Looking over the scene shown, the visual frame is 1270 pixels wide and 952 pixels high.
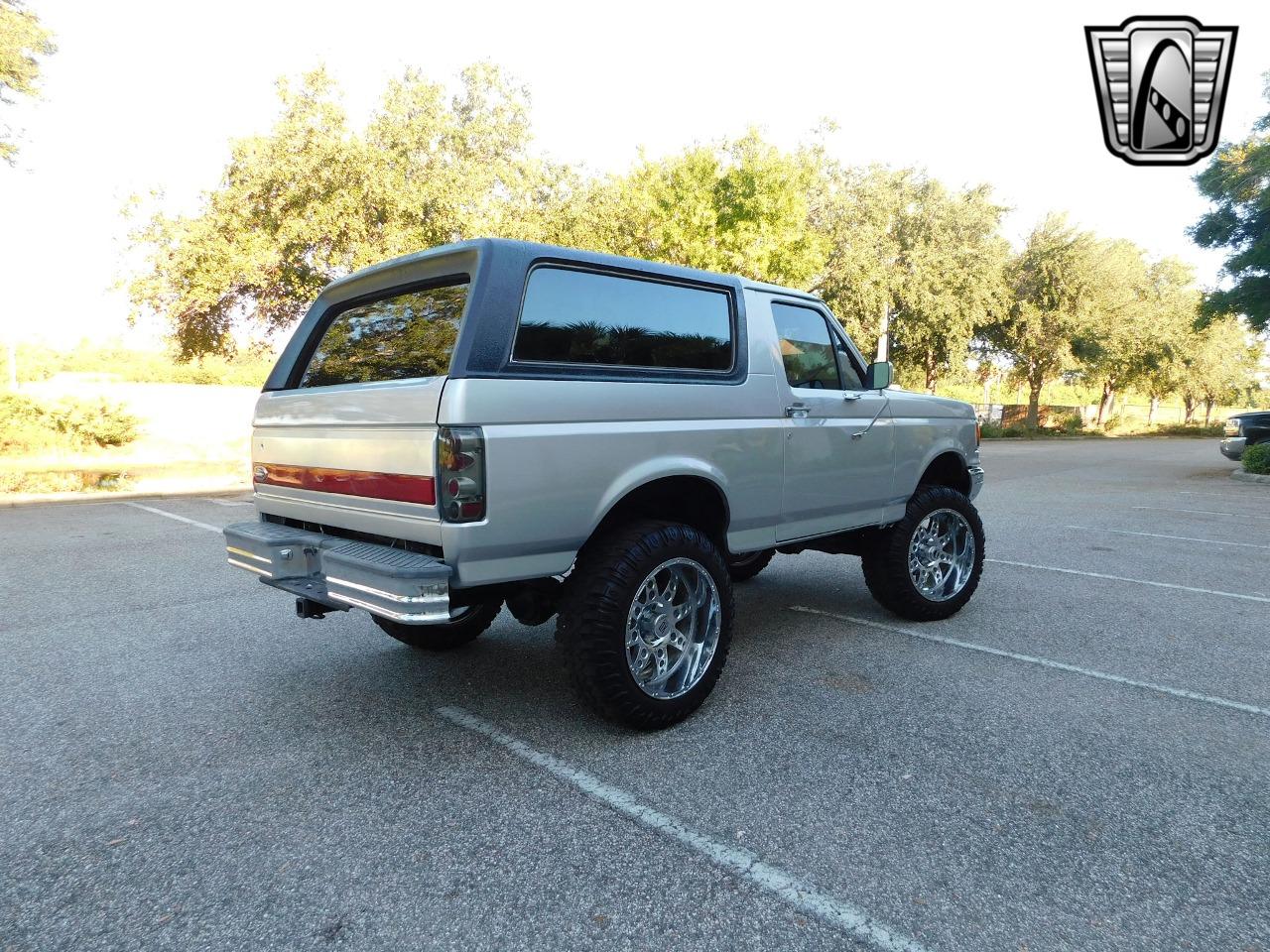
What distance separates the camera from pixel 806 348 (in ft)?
14.9

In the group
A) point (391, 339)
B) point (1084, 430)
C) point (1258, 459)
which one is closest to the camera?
point (391, 339)

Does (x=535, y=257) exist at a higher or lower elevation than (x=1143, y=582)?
higher

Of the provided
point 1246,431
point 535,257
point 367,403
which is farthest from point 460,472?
point 1246,431

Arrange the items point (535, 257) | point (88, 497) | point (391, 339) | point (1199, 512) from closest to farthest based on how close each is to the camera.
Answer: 1. point (535, 257)
2. point (391, 339)
3. point (1199, 512)
4. point (88, 497)

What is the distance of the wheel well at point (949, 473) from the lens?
5.46m

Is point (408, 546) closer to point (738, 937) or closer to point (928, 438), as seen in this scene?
point (738, 937)

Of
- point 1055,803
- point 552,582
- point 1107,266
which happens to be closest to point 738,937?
point 1055,803

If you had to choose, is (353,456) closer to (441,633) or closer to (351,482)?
(351,482)

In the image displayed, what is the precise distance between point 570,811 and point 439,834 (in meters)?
0.46

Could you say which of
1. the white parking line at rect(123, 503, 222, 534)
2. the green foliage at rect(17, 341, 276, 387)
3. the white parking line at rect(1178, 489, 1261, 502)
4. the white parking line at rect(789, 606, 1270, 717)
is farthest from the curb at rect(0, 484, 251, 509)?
the green foliage at rect(17, 341, 276, 387)

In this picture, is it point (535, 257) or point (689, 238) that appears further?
point (689, 238)

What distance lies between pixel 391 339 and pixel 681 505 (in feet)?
5.12

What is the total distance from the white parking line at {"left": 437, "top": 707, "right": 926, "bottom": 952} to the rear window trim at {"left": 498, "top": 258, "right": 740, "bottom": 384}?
1556 millimetres

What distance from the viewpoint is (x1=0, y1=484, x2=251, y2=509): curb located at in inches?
448
